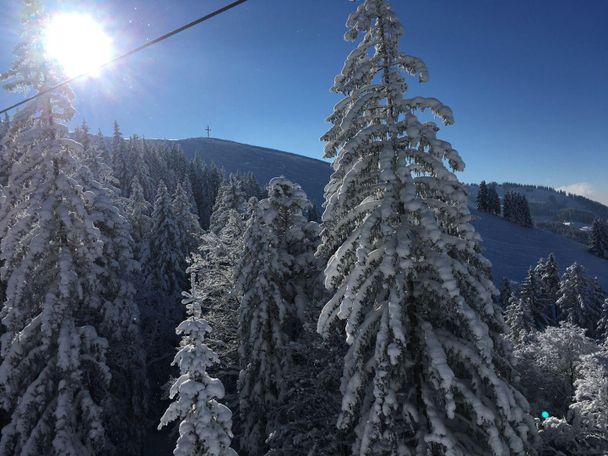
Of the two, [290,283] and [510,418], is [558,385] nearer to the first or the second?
[290,283]

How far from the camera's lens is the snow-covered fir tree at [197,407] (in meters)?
8.20

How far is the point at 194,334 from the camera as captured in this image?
8.73m

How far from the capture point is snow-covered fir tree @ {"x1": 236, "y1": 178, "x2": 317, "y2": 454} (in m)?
17.4

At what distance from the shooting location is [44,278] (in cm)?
1399

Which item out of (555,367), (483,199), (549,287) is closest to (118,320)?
(555,367)

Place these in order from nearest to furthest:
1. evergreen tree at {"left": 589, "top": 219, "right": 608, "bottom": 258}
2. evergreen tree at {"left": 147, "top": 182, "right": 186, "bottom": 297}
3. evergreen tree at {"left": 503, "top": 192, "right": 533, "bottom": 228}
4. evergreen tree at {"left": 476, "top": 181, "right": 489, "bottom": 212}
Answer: evergreen tree at {"left": 147, "top": 182, "right": 186, "bottom": 297} → evergreen tree at {"left": 589, "top": 219, "right": 608, "bottom": 258} → evergreen tree at {"left": 503, "top": 192, "right": 533, "bottom": 228} → evergreen tree at {"left": 476, "top": 181, "right": 489, "bottom": 212}

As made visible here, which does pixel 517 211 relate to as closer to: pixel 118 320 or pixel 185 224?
pixel 185 224

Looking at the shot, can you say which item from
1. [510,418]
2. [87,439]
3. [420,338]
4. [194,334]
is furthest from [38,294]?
[510,418]

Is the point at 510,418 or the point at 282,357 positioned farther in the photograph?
the point at 282,357

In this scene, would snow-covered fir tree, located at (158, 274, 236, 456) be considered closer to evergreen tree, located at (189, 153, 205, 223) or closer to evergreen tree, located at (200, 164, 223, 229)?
evergreen tree, located at (200, 164, 223, 229)

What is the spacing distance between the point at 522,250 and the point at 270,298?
4330 inches

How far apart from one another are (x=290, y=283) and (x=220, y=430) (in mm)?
10533

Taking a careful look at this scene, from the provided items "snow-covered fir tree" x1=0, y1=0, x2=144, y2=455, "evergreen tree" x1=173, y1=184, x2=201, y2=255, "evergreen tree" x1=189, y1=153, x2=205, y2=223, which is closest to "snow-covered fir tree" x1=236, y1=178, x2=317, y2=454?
"snow-covered fir tree" x1=0, y1=0, x2=144, y2=455

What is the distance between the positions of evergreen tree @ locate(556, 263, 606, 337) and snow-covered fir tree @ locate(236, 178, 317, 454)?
56.6 metres
